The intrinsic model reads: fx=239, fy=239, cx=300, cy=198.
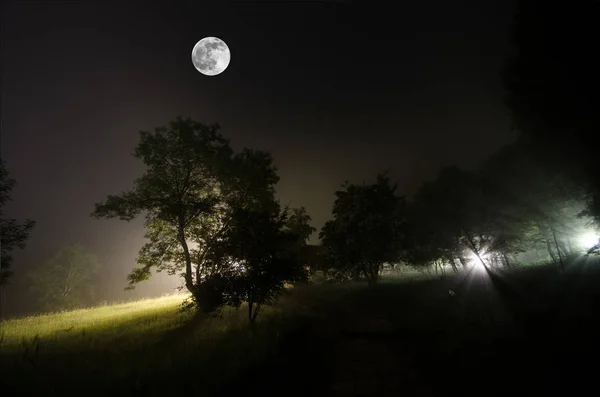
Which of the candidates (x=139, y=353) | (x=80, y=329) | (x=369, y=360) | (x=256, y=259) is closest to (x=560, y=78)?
(x=369, y=360)

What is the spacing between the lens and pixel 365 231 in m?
20.4

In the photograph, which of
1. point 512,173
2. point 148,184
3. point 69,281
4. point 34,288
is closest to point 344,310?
point 148,184

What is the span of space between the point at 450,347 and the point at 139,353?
12.0 metres

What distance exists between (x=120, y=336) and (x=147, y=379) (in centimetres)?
650

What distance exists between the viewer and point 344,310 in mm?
16406

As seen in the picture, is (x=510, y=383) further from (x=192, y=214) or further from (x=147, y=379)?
(x=192, y=214)

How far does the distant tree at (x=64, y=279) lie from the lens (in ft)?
161

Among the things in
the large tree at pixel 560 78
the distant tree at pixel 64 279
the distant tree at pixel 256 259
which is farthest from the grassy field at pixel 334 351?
Answer: the distant tree at pixel 64 279

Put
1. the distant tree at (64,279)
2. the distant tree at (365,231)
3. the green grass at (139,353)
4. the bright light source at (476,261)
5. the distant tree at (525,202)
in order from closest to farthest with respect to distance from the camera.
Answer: the green grass at (139,353), the distant tree at (365,231), the distant tree at (525,202), the bright light source at (476,261), the distant tree at (64,279)

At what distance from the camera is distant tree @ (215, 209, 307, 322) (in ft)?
35.2

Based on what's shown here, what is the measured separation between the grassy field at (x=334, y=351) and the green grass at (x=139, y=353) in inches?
1.9

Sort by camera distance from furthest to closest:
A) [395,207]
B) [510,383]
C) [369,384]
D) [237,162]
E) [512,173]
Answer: [512,173] < [395,207] < [237,162] < [369,384] < [510,383]

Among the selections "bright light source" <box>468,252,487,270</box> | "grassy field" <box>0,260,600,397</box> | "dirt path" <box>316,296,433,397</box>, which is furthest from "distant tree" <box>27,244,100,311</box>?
"bright light source" <box>468,252,487,270</box>

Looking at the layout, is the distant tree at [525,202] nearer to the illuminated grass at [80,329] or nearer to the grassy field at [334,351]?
the grassy field at [334,351]
